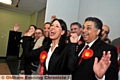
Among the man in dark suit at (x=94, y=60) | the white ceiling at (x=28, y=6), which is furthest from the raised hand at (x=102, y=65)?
the white ceiling at (x=28, y=6)

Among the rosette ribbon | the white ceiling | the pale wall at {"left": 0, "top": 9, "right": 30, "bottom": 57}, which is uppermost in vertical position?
the white ceiling

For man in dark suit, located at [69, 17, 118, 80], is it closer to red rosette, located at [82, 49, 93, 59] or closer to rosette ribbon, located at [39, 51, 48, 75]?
red rosette, located at [82, 49, 93, 59]

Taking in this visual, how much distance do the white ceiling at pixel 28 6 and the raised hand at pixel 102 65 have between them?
5.66 ft

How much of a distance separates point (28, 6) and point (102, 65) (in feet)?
6.21

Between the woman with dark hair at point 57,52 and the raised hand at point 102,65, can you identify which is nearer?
the raised hand at point 102,65

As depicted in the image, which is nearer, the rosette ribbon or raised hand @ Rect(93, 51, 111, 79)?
raised hand @ Rect(93, 51, 111, 79)

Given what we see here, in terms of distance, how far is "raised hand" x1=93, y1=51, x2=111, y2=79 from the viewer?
98 centimetres

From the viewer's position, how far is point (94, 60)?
111 centimetres

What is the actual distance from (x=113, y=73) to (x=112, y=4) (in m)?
1.76

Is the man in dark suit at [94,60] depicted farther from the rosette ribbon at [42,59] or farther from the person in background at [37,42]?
the person in background at [37,42]

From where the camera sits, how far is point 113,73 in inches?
42.4

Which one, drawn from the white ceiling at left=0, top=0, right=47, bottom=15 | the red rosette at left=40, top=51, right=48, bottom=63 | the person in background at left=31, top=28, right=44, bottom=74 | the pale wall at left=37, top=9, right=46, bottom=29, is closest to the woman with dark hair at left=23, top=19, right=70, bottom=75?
the red rosette at left=40, top=51, right=48, bottom=63

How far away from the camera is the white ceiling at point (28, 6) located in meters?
2.48

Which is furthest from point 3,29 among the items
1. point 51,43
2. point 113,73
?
point 113,73
